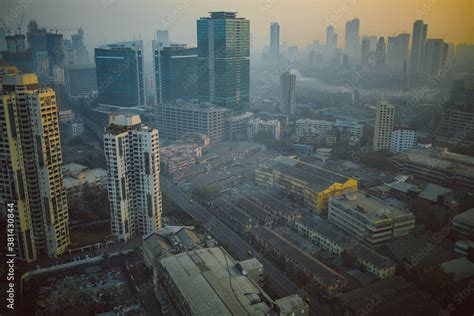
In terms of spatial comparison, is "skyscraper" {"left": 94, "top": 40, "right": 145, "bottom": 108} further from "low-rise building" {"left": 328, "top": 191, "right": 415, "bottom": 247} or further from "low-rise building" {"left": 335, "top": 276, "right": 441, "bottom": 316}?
"low-rise building" {"left": 335, "top": 276, "right": 441, "bottom": 316}

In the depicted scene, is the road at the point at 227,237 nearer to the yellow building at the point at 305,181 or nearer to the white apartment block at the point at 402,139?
the yellow building at the point at 305,181

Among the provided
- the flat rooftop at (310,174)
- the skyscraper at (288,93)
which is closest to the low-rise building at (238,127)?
the skyscraper at (288,93)

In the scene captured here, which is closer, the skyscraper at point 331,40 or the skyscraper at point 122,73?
the skyscraper at point 122,73

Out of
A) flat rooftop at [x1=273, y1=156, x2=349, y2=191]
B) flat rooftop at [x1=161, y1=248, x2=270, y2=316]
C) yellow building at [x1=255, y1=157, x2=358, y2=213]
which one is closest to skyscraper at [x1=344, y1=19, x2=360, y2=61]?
flat rooftop at [x1=273, y1=156, x2=349, y2=191]

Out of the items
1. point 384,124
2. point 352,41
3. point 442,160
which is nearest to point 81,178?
point 442,160

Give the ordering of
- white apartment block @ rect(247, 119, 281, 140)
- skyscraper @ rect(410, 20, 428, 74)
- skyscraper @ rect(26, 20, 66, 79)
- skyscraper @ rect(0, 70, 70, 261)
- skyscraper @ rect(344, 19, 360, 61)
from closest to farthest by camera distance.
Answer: skyscraper @ rect(0, 70, 70, 261)
white apartment block @ rect(247, 119, 281, 140)
skyscraper @ rect(410, 20, 428, 74)
skyscraper @ rect(26, 20, 66, 79)
skyscraper @ rect(344, 19, 360, 61)

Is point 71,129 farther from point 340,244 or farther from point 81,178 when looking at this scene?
point 340,244
